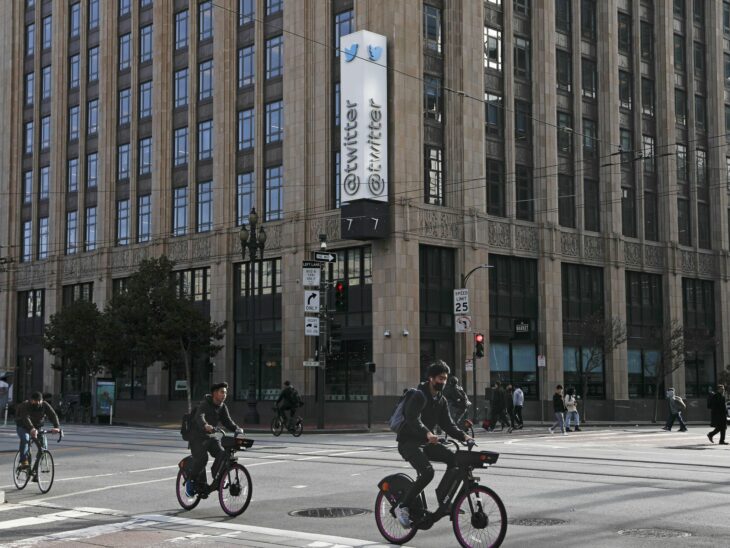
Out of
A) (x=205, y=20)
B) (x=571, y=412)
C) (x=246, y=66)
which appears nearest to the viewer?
(x=571, y=412)

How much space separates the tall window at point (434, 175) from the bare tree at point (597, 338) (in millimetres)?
Result: 10156

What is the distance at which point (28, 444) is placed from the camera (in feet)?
54.6

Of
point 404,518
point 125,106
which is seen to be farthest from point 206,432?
point 125,106

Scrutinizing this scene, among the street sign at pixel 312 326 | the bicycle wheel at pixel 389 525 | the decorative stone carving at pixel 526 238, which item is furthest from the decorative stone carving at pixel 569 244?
the bicycle wheel at pixel 389 525

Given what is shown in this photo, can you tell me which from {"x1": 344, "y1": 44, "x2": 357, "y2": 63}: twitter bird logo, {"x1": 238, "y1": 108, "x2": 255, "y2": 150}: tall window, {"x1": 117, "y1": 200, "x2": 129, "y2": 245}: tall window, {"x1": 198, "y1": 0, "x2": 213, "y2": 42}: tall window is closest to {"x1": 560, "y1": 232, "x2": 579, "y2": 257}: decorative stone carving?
{"x1": 344, "y1": 44, "x2": 357, "y2": 63}: twitter bird logo

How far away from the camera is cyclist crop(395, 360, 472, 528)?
35.7 ft

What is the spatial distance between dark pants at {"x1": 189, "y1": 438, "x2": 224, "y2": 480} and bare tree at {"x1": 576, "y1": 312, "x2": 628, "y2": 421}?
37171 mm

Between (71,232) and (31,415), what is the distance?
47.5 meters

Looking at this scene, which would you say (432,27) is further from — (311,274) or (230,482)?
(230,482)

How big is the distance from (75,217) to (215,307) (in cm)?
1519

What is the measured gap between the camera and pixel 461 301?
143ft

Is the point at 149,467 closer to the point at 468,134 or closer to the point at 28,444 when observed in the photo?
the point at 28,444

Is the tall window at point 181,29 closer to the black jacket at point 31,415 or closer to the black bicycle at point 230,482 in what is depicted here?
the black jacket at point 31,415

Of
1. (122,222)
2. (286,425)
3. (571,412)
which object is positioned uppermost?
(122,222)
